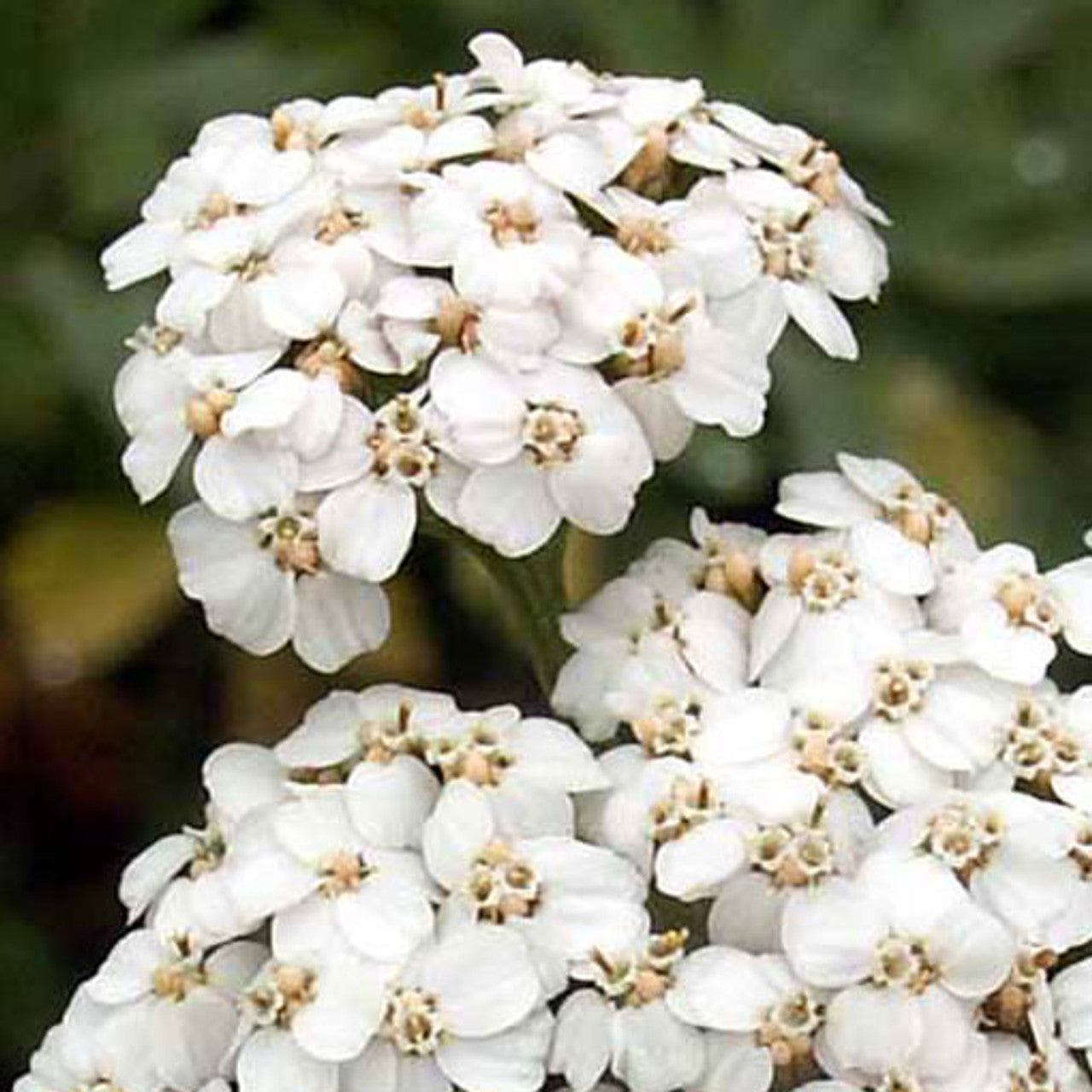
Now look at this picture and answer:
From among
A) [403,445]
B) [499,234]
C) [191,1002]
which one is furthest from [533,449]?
[191,1002]

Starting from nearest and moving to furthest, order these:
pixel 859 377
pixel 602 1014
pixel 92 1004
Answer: pixel 602 1014
pixel 92 1004
pixel 859 377

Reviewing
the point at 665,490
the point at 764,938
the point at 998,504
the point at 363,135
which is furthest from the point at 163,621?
the point at 764,938

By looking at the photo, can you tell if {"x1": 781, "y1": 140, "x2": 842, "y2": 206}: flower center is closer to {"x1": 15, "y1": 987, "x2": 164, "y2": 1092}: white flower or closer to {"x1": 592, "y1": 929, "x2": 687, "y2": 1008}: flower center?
{"x1": 592, "y1": 929, "x2": 687, "y2": 1008}: flower center

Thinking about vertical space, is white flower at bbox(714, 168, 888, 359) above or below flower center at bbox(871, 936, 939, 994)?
above

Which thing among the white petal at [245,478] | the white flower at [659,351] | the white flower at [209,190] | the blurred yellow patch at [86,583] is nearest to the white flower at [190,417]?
the white petal at [245,478]

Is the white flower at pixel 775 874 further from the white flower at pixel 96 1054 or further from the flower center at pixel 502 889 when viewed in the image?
the white flower at pixel 96 1054

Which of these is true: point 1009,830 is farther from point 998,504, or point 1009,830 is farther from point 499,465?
point 998,504

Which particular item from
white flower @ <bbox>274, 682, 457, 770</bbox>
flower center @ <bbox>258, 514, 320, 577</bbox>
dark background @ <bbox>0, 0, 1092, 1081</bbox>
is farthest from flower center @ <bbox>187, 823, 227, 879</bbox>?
dark background @ <bbox>0, 0, 1092, 1081</bbox>

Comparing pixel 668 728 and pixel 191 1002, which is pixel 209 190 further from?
pixel 191 1002
